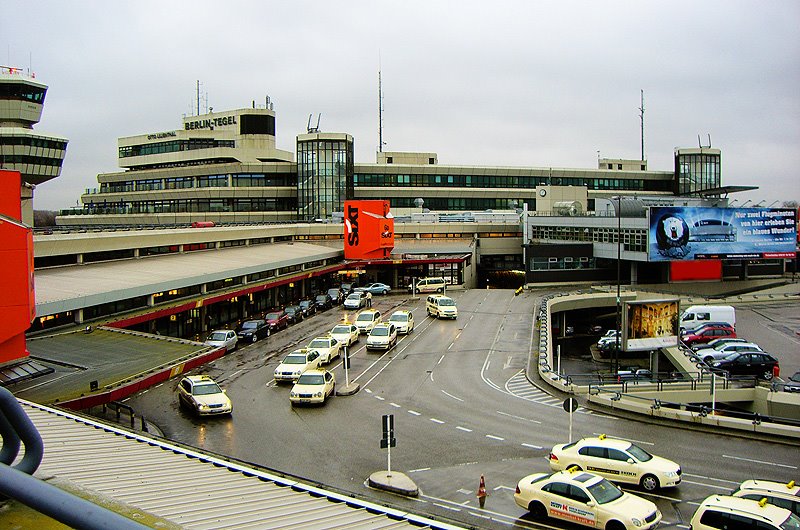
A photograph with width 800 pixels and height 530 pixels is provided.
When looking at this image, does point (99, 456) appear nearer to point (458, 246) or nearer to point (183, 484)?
point (183, 484)

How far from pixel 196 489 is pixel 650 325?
27.5 m

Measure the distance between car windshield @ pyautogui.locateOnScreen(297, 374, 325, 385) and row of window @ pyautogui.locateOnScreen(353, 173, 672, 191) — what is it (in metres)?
75.2

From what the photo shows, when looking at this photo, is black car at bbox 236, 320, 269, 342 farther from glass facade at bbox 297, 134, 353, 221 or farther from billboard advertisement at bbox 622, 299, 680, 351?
glass facade at bbox 297, 134, 353, 221

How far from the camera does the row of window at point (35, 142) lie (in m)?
54.5

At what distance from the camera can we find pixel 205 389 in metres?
26.0

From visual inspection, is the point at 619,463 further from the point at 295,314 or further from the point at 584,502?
the point at 295,314

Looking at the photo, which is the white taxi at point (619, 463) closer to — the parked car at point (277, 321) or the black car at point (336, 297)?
the parked car at point (277, 321)

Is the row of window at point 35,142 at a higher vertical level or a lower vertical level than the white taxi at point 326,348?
higher

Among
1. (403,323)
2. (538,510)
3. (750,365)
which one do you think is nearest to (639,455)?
(538,510)

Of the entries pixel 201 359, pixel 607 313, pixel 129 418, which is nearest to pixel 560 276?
pixel 607 313

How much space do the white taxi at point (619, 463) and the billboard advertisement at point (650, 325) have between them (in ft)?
46.4

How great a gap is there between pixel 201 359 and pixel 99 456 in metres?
19.2

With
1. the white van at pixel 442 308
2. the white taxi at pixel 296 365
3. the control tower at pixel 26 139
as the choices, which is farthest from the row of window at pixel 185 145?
the white taxi at pixel 296 365

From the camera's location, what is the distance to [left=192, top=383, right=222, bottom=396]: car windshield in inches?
1014
